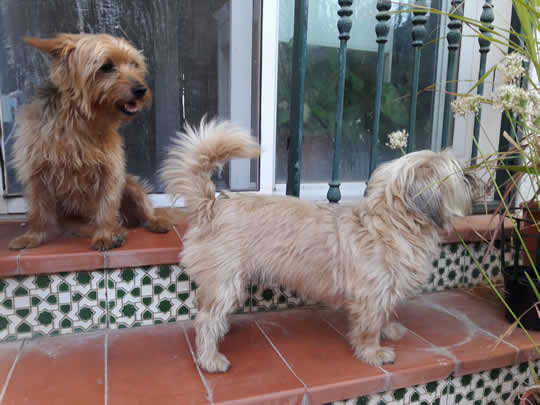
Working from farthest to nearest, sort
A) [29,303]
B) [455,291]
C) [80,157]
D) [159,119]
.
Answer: [159,119]
[455,291]
[80,157]
[29,303]

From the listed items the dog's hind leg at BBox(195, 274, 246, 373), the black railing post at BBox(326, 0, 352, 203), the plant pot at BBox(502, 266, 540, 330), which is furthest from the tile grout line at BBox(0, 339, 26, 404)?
the plant pot at BBox(502, 266, 540, 330)

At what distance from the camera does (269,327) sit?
6.34 feet

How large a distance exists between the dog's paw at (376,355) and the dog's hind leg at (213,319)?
0.54m

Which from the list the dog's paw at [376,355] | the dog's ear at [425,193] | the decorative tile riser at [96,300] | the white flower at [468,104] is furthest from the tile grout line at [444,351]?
the white flower at [468,104]

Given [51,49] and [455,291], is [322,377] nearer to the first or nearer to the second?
[455,291]

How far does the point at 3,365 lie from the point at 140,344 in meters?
0.50

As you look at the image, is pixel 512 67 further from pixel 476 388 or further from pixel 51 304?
pixel 51 304

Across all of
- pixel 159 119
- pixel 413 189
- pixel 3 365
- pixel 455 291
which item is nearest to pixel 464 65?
pixel 455 291

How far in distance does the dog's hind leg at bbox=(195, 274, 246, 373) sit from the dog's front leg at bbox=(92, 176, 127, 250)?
560 millimetres

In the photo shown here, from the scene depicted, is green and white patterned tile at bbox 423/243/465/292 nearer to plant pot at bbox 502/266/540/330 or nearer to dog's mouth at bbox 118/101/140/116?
plant pot at bbox 502/266/540/330

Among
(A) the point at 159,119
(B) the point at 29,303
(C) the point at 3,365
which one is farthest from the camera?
(A) the point at 159,119

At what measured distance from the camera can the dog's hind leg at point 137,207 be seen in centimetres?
221

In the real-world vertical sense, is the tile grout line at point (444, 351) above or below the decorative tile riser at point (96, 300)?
below

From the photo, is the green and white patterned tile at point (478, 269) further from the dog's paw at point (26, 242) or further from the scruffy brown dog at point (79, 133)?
the dog's paw at point (26, 242)
